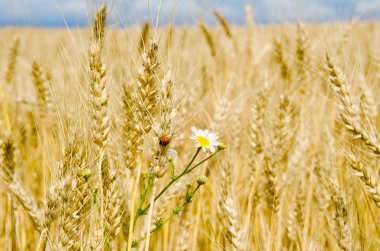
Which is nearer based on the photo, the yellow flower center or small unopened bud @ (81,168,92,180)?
small unopened bud @ (81,168,92,180)

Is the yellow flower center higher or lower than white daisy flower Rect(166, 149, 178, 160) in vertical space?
higher

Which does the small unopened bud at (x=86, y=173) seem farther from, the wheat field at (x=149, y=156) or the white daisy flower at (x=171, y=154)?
the white daisy flower at (x=171, y=154)

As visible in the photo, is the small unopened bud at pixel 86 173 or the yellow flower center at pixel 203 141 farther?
the yellow flower center at pixel 203 141

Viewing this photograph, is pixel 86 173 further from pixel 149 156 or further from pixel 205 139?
pixel 205 139

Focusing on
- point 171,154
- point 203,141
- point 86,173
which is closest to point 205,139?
point 203,141

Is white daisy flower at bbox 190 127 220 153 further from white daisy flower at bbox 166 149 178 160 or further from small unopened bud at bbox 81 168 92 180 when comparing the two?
small unopened bud at bbox 81 168 92 180

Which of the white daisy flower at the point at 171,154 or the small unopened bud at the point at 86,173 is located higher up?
the white daisy flower at the point at 171,154

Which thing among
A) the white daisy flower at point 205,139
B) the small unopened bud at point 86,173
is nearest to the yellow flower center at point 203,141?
the white daisy flower at point 205,139

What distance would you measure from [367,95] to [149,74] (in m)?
1.30

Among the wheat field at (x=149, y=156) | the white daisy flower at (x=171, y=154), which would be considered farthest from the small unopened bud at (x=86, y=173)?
the white daisy flower at (x=171, y=154)

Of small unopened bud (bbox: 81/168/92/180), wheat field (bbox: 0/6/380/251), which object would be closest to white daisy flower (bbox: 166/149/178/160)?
wheat field (bbox: 0/6/380/251)

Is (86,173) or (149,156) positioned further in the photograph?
(149,156)

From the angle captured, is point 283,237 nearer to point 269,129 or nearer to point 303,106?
point 269,129

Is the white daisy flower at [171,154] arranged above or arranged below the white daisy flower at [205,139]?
below
